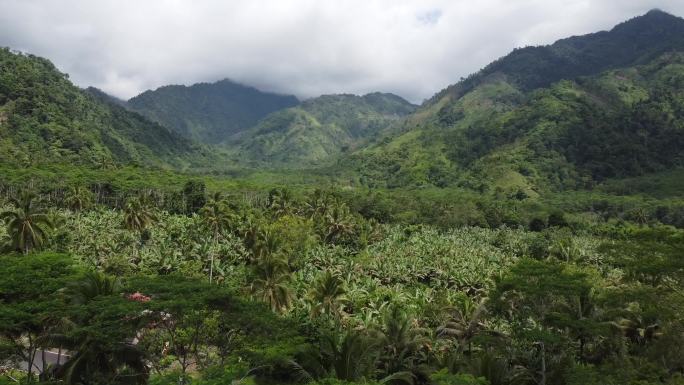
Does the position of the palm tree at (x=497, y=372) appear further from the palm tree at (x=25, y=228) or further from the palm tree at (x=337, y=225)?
the palm tree at (x=337, y=225)

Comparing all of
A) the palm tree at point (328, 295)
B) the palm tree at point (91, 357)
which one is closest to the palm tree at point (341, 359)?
the palm tree at point (91, 357)

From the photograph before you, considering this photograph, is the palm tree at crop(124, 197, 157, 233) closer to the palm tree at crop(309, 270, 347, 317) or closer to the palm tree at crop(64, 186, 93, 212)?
the palm tree at crop(64, 186, 93, 212)

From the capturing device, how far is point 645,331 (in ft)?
161

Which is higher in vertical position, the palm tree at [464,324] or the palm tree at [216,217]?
the palm tree at [216,217]

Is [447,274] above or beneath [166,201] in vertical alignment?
beneath

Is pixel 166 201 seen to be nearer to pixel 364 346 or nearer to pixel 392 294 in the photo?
pixel 392 294

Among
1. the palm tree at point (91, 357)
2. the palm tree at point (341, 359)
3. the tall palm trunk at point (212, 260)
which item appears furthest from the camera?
the tall palm trunk at point (212, 260)

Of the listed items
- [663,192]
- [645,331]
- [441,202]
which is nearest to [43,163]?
[441,202]

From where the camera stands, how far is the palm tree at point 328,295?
6241 centimetres

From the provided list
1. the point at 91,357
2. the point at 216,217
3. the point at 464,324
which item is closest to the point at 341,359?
the point at 91,357

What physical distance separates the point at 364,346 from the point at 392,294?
40.0 meters

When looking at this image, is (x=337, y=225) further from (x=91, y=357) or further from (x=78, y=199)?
(x=91, y=357)

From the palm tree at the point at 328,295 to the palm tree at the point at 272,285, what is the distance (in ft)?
13.2

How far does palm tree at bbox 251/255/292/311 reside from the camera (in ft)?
212
